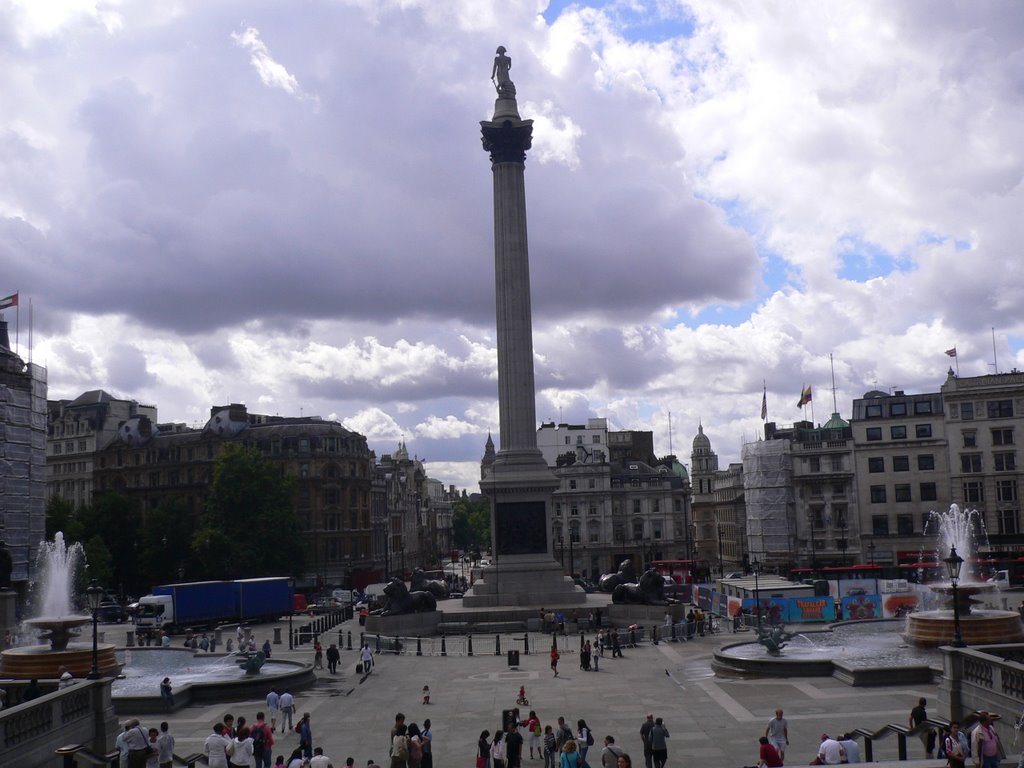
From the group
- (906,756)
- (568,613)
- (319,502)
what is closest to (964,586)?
Answer: (906,756)

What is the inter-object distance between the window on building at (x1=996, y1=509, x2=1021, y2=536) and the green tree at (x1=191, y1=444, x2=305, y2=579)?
205ft

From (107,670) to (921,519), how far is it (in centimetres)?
7903

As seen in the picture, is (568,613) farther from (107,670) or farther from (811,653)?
(107,670)

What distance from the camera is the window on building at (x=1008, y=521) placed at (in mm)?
89500

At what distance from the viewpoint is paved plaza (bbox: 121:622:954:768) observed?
26109 mm

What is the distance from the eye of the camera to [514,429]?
66500mm

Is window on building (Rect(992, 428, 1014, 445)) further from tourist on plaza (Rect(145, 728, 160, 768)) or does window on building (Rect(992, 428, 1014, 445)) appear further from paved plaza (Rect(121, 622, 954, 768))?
tourist on plaza (Rect(145, 728, 160, 768))

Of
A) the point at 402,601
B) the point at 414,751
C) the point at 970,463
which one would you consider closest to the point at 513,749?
the point at 414,751

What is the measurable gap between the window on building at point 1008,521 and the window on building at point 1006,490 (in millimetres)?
1113

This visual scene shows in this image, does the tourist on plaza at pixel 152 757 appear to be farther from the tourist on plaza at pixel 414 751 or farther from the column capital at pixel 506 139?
the column capital at pixel 506 139

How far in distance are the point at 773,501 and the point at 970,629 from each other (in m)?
68.0

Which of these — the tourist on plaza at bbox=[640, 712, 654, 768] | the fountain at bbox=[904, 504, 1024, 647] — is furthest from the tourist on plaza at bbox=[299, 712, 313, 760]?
the fountain at bbox=[904, 504, 1024, 647]

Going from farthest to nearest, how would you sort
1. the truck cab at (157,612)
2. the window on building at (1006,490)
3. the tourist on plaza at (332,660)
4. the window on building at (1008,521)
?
the window on building at (1006,490) → the window on building at (1008,521) → the truck cab at (157,612) → the tourist on plaza at (332,660)

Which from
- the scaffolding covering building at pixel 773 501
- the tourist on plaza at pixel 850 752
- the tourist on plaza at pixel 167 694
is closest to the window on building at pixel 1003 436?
the scaffolding covering building at pixel 773 501
